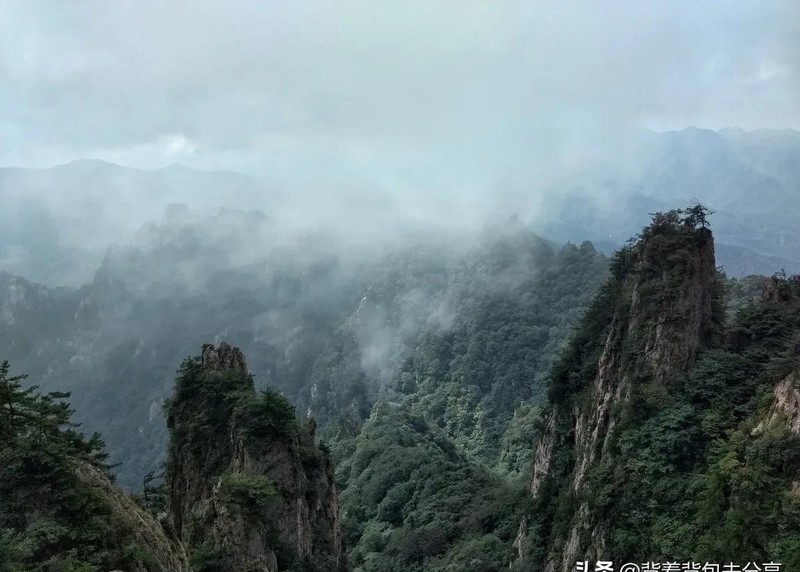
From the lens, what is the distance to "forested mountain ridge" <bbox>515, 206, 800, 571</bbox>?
1923cm

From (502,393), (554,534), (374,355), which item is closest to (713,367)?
(554,534)

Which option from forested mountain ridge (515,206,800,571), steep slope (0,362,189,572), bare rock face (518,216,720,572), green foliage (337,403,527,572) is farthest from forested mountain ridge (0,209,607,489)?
steep slope (0,362,189,572)

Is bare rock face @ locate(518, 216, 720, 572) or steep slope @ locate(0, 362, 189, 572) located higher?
bare rock face @ locate(518, 216, 720, 572)

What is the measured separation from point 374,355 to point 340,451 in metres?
75.8

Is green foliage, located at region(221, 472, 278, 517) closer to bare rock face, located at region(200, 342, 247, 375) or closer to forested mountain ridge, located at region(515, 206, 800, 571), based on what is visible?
bare rock face, located at region(200, 342, 247, 375)

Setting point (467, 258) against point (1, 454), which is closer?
point (1, 454)

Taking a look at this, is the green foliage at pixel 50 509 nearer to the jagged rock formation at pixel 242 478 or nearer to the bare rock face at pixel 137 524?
the bare rock face at pixel 137 524

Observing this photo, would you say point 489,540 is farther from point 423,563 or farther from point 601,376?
point 601,376

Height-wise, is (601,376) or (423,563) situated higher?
(601,376)

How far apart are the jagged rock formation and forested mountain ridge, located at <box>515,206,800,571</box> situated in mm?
12266

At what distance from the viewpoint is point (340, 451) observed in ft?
319

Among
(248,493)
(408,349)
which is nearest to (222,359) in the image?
(248,493)

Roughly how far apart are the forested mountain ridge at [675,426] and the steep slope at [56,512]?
16.9 m

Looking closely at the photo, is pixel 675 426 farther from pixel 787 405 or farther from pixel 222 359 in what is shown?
pixel 222 359
